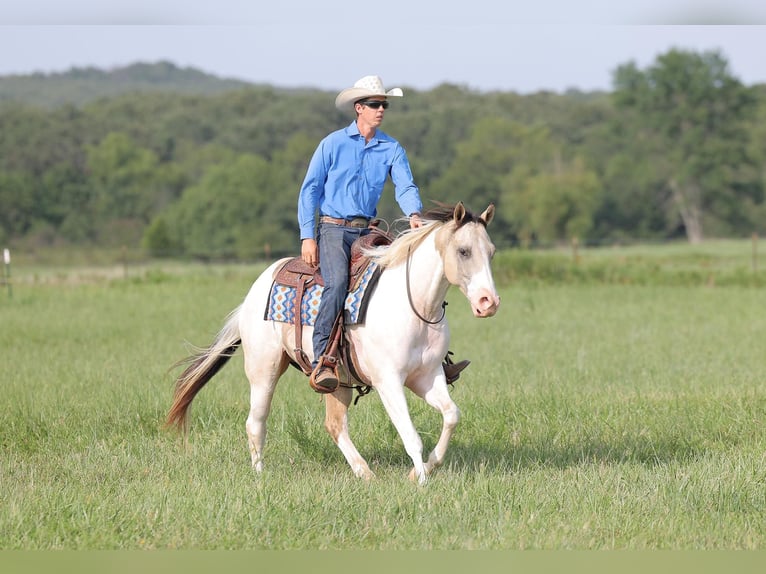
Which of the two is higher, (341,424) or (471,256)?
(471,256)

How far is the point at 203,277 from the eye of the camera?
31.6m

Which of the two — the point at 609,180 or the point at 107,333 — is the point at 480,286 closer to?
the point at 107,333

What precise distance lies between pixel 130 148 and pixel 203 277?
53.2m

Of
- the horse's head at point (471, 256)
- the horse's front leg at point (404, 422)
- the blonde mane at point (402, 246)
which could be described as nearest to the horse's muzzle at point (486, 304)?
the horse's head at point (471, 256)

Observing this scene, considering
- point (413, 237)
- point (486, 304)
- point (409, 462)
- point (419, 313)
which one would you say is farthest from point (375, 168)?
point (409, 462)

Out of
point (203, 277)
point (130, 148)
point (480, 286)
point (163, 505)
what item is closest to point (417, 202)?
point (480, 286)

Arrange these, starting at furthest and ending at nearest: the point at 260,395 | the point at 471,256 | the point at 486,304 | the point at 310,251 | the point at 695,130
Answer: the point at 695,130 < the point at 260,395 < the point at 310,251 < the point at 471,256 < the point at 486,304

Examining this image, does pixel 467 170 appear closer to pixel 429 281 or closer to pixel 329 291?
pixel 329 291

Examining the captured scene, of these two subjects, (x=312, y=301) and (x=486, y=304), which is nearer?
(x=486, y=304)

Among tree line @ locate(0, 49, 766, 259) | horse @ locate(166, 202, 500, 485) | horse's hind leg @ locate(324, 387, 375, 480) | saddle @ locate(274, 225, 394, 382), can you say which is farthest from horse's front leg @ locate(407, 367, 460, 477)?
tree line @ locate(0, 49, 766, 259)

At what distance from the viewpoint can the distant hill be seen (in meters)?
142

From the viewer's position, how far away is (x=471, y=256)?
6.74m

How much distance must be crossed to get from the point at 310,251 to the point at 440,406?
1.52 metres

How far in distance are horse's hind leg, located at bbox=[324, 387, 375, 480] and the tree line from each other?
53.4 m
